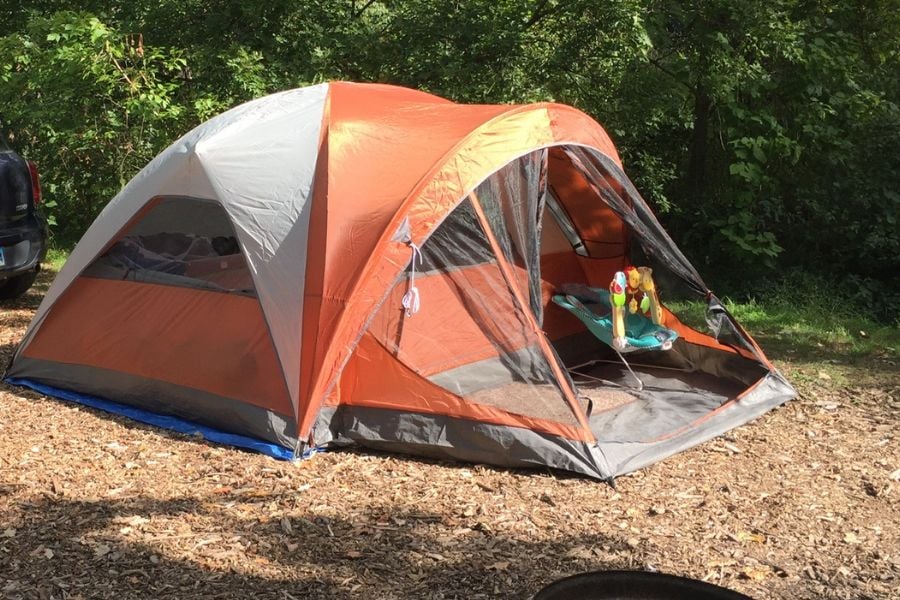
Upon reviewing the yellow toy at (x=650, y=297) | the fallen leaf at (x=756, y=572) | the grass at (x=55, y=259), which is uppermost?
the yellow toy at (x=650, y=297)

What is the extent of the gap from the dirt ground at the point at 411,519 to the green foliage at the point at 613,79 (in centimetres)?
456

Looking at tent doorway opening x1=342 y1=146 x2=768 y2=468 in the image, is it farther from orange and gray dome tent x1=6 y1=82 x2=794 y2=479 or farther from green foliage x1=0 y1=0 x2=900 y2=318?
green foliage x1=0 y1=0 x2=900 y2=318

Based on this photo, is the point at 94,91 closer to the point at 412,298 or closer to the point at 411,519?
the point at 412,298

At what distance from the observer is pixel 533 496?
4434mm

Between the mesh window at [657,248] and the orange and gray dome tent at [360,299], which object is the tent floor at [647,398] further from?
the mesh window at [657,248]

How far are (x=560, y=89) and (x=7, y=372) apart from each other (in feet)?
17.5

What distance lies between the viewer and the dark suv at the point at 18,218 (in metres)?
7.38

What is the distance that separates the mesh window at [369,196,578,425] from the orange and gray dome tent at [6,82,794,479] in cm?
1

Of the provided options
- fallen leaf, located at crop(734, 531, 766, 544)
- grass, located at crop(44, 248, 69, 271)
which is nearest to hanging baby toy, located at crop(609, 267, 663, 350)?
fallen leaf, located at crop(734, 531, 766, 544)

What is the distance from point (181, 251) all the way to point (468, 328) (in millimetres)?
1649

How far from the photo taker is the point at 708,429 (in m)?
5.26

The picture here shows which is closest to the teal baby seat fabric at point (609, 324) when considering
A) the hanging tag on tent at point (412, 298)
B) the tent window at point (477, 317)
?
the tent window at point (477, 317)

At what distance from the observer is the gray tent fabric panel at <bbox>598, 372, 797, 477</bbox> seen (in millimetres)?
4758

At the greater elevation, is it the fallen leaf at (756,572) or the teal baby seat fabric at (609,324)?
the teal baby seat fabric at (609,324)
